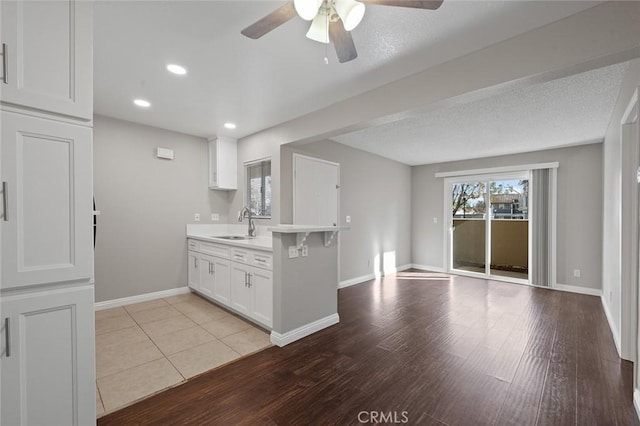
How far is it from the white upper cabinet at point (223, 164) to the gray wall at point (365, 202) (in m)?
1.28

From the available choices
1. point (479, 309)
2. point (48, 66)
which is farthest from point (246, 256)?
point (479, 309)

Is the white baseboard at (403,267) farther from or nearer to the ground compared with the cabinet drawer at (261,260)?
nearer to the ground

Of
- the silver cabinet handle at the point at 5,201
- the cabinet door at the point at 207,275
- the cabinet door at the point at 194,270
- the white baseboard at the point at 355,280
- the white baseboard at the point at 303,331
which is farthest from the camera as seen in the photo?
the white baseboard at the point at 355,280

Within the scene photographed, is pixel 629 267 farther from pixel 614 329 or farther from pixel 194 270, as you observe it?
pixel 194 270

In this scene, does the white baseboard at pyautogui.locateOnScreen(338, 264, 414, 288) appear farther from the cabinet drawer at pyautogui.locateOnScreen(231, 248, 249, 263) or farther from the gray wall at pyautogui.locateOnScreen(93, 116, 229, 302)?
the gray wall at pyautogui.locateOnScreen(93, 116, 229, 302)

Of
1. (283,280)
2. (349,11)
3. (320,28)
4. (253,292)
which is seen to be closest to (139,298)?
(253,292)

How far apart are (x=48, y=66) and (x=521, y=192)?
6597 millimetres

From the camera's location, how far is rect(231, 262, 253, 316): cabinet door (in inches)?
123

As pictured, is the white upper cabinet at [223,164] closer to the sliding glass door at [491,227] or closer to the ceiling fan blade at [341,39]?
the ceiling fan blade at [341,39]

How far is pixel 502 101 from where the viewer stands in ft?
9.87

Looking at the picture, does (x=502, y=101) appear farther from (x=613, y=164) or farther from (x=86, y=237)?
(x=86, y=237)

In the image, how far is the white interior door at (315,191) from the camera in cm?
400

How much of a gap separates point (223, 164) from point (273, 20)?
131 inches

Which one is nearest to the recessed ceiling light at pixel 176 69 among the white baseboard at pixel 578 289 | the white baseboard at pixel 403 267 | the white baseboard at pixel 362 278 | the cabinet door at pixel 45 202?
the cabinet door at pixel 45 202
